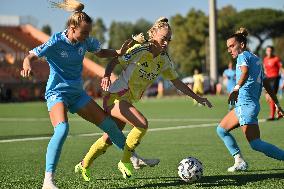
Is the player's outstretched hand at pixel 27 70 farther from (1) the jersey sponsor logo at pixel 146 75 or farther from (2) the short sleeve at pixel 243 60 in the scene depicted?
(2) the short sleeve at pixel 243 60

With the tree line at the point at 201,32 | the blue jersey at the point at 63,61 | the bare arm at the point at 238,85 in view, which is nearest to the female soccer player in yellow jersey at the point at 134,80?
the blue jersey at the point at 63,61

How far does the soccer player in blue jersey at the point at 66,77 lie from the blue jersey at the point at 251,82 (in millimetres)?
1842

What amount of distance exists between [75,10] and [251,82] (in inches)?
104

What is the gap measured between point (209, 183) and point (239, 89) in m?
1.45

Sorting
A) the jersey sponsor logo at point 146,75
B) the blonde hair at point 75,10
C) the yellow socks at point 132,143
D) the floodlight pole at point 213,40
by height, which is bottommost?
the floodlight pole at point 213,40

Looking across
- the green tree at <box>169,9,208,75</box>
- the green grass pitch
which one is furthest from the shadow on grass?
the green tree at <box>169,9,208,75</box>

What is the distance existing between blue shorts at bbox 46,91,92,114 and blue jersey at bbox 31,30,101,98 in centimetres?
6

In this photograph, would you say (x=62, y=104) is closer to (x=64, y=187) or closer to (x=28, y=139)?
(x=64, y=187)

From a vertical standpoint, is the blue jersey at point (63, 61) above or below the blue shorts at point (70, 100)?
above

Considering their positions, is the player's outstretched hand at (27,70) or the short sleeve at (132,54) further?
the short sleeve at (132,54)

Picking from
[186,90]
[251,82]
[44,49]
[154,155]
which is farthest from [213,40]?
[44,49]

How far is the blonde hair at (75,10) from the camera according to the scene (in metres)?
7.57

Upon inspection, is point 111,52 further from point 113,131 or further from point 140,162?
point 140,162

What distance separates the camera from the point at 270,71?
22281mm
